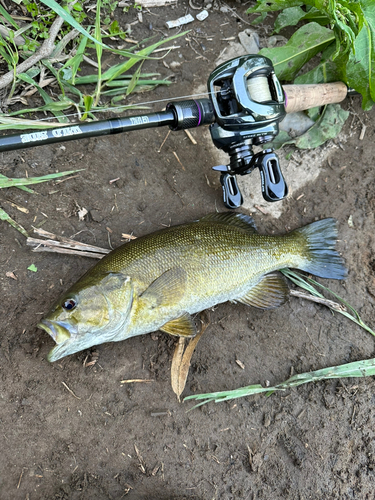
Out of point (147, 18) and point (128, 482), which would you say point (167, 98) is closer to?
point (147, 18)

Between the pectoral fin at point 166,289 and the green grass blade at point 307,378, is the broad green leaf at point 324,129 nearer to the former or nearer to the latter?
the pectoral fin at point 166,289

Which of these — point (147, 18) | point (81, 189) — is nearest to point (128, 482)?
point (81, 189)

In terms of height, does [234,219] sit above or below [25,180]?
below

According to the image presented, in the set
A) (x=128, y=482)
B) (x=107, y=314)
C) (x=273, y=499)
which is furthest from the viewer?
(x=273, y=499)

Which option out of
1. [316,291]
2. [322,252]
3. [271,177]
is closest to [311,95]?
[271,177]

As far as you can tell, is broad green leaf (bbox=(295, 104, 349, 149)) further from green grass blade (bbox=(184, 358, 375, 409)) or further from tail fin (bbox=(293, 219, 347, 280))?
green grass blade (bbox=(184, 358, 375, 409))

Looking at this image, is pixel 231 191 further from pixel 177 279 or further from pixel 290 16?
pixel 290 16

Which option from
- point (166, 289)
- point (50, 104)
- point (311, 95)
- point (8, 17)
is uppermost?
point (8, 17)
